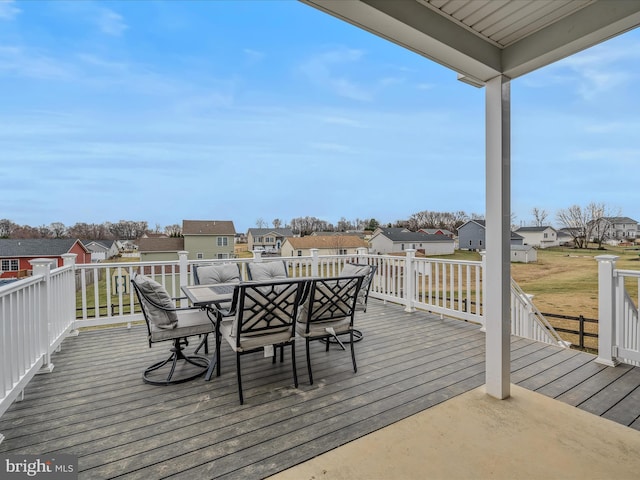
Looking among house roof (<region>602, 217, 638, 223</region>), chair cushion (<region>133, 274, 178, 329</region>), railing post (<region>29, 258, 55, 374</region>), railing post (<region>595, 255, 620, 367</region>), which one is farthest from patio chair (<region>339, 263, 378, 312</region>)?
house roof (<region>602, 217, 638, 223</region>)

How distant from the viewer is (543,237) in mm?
6938

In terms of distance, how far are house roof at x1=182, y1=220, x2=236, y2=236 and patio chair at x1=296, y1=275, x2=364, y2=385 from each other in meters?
13.1

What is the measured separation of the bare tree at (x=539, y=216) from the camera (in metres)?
6.63

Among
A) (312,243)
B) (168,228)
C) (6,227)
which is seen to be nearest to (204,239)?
(168,228)

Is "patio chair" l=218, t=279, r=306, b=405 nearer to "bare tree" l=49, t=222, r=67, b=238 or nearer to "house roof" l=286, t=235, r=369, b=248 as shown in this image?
"bare tree" l=49, t=222, r=67, b=238

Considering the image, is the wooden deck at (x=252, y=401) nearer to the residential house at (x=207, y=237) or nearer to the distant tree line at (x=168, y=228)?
the distant tree line at (x=168, y=228)

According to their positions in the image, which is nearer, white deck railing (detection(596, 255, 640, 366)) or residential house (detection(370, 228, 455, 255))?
white deck railing (detection(596, 255, 640, 366))

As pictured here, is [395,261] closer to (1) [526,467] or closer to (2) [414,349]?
(2) [414,349]

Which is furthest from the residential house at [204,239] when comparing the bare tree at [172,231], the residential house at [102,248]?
the residential house at [102,248]

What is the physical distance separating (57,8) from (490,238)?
11.8 m

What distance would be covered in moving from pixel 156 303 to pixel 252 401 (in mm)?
1221

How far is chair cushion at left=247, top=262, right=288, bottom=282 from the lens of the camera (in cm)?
467

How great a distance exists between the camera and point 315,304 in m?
2.95

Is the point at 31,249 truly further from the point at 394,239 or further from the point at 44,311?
the point at 394,239
